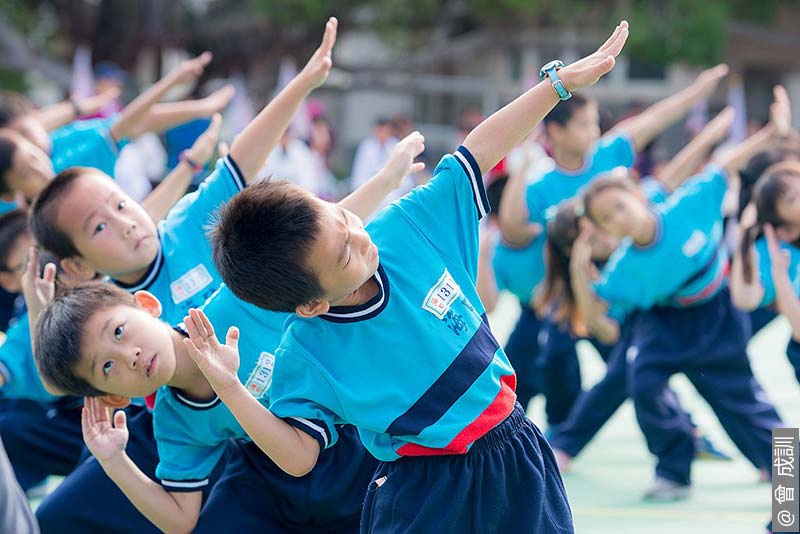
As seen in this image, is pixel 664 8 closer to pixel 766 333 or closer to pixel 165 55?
pixel 165 55

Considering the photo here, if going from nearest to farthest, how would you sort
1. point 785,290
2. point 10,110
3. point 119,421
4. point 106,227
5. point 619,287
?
1. point 119,421
2. point 106,227
3. point 785,290
4. point 619,287
5. point 10,110

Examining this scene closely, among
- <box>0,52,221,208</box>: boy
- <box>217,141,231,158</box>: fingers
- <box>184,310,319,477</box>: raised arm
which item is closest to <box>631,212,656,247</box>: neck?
<box>217,141,231,158</box>: fingers

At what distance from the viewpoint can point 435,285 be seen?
2396 mm

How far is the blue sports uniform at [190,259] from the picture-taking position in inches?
122

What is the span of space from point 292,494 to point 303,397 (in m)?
0.53

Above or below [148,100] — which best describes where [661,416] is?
below

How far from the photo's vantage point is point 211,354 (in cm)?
233

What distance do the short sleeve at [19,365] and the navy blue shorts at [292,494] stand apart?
1.10 m

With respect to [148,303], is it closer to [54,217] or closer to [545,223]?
[54,217]

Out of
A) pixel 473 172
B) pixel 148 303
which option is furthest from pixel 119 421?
pixel 473 172

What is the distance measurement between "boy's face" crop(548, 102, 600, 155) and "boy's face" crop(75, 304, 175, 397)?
2.98 meters

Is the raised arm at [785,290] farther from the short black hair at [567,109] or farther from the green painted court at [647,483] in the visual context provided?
the short black hair at [567,109]

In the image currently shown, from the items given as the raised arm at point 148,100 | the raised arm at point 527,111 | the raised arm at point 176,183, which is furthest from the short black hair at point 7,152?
the raised arm at point 527,111

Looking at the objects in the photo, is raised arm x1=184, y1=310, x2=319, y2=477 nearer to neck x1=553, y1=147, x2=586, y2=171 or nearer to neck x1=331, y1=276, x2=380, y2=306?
neck x1=331, y1=276, x2=380, y2=306
